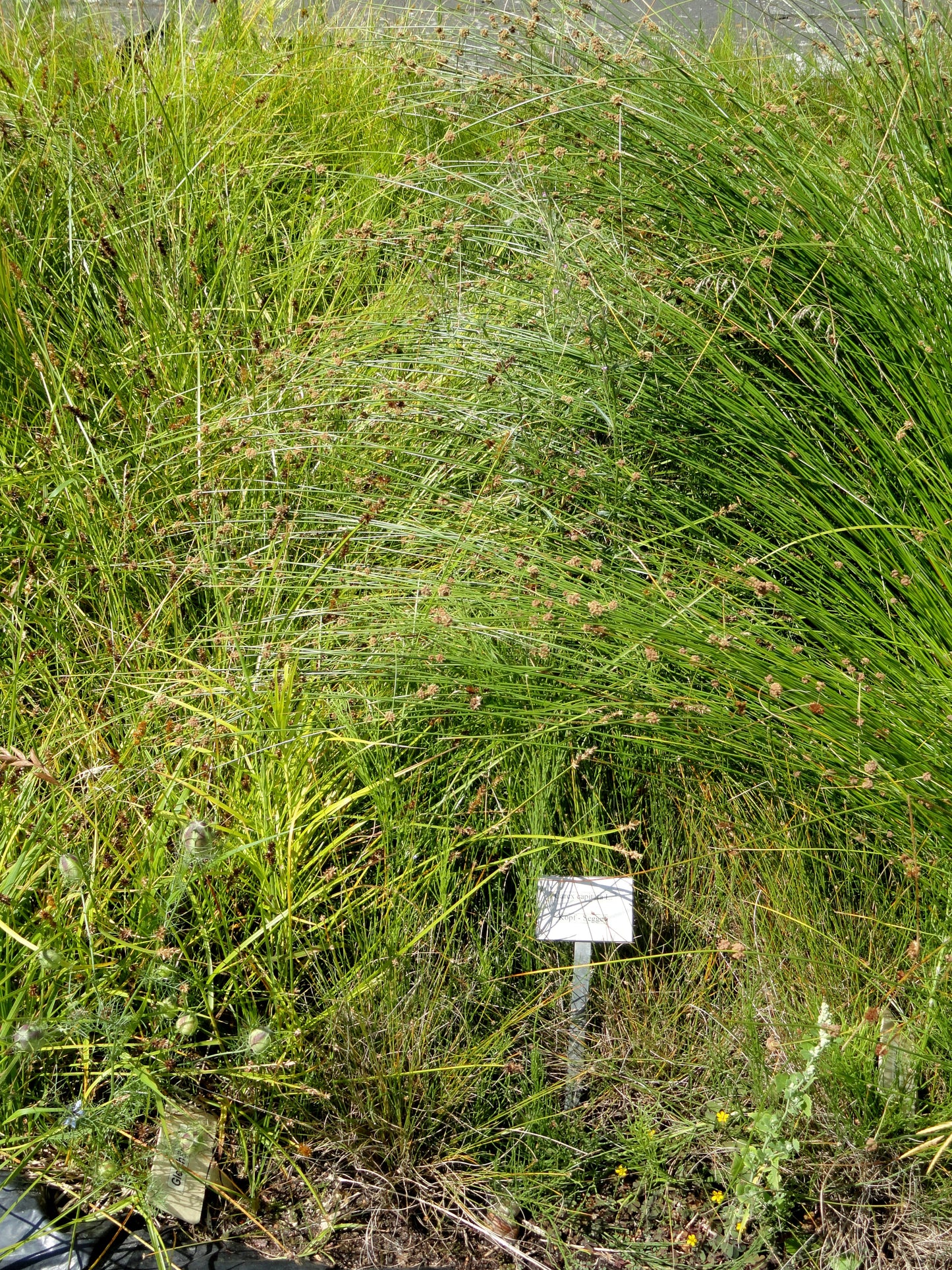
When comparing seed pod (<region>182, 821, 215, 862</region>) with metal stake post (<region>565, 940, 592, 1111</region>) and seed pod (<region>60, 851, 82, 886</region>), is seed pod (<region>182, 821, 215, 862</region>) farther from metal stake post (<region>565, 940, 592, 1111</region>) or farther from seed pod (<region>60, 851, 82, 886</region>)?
metal stake post (<region>565, 940, 592, 1111</region>)

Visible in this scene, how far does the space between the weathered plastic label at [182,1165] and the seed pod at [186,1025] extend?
0.36 feet

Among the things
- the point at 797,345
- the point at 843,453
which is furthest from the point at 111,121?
the point at 843,453

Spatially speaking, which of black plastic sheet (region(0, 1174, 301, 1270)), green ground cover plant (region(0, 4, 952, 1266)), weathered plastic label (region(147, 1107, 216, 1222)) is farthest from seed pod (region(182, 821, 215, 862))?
black plastic sheet (region(0, 1174, 301, 1270))

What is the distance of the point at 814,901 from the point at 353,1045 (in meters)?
0.75

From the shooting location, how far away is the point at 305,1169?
159 centimetres

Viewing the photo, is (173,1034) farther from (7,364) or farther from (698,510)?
(7,364)

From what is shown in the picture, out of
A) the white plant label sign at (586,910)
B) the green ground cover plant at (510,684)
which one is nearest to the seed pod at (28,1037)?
the green ground cover plant at (510,684)

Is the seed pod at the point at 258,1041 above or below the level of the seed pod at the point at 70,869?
below

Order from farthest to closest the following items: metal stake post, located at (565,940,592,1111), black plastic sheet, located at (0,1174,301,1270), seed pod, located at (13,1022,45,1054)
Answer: metal stake post, located at (565,940,592,1111) < black plastic sheet, located at (0,1174,301,1270) < seed pod, located at (13,1022,45,1054)

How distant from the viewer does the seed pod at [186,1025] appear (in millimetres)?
1478

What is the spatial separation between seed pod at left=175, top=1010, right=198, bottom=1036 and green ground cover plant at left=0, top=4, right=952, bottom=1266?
1.1 inches

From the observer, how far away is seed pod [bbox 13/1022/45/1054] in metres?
1.32

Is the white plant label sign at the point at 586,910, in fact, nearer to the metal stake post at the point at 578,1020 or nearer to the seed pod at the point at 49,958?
the metal stake post at the point at 578,1020

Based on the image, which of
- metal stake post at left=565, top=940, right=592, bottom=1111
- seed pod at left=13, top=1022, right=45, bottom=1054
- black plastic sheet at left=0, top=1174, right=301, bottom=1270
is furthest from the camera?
metal stake post at left=565, top=940, right=592, bottom=1111
